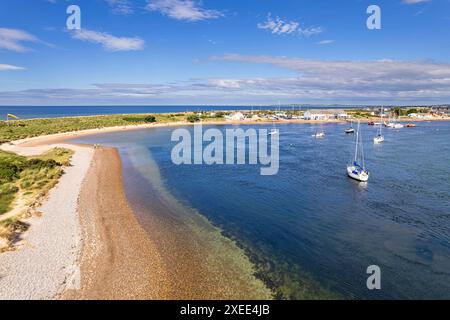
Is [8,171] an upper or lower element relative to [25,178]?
upper

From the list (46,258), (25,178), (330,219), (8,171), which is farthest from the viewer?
(8,171)

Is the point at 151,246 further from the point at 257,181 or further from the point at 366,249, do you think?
the point at 257,181

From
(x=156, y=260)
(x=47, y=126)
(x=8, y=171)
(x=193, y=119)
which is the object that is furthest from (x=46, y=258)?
(x=193, y=119)

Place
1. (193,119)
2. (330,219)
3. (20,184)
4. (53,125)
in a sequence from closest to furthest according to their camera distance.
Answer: (330,219), (20,184), (53,125), (193,119)

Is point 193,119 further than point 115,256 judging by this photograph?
Yes

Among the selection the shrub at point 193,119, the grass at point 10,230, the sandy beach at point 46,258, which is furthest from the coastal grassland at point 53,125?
the grass at point 10,230

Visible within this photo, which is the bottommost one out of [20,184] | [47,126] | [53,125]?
[20,184]

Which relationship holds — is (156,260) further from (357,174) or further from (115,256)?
(357,174)

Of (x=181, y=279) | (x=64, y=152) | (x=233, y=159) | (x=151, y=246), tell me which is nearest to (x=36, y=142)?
(x=64, y=152)

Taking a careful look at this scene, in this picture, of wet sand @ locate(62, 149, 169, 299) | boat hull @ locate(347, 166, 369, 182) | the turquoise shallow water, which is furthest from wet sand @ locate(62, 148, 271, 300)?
boat hull @ locate(347, 166, 369, 182)

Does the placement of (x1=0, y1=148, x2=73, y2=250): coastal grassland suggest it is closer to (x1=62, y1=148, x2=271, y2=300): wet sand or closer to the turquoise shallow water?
(x1=62, y1=148, x2=271, y2=300): wet sand

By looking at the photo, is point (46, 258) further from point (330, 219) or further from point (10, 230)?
point (330, 219)
